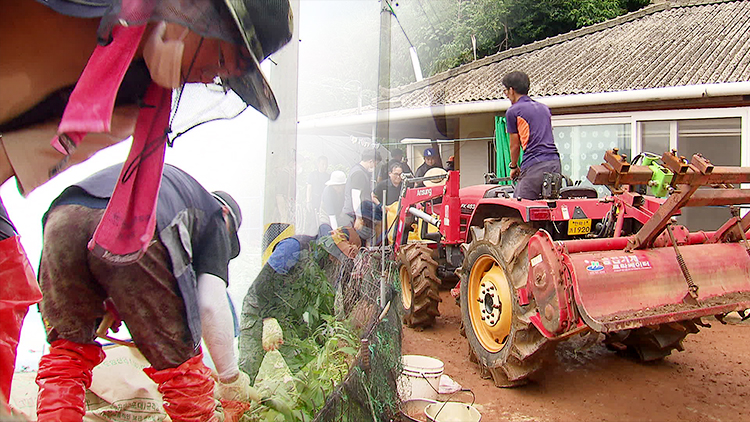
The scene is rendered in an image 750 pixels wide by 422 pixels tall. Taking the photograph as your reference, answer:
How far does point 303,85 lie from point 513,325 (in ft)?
7.91

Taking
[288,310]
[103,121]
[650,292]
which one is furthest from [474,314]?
[103,121]

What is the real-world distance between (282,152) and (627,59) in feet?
33.8

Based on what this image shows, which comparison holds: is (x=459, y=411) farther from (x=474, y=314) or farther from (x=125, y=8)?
(x=125, y=8)

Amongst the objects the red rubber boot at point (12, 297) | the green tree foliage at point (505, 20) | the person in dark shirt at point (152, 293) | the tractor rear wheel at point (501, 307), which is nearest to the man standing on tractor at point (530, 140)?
the tractor rear wheel at point (501, 307)

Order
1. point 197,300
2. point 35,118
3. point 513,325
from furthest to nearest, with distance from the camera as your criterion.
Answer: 1. point 513,325
2. point 197,300
3. point 35,118

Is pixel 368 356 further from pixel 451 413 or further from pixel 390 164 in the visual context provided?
pixel 390 164

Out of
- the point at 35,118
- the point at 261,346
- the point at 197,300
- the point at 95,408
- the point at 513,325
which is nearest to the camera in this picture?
the point at 35,118

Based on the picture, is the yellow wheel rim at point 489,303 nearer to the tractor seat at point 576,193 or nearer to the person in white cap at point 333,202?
the tractor seat at point 576,193

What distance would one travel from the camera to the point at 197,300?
1726mm

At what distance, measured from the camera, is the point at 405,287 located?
243 inches

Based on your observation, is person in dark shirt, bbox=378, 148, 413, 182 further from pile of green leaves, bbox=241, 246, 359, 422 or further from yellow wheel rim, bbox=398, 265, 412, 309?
pile of green leaves, bbox=241, 246, 359, 422

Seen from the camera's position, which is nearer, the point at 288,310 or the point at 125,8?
the point at 125,8

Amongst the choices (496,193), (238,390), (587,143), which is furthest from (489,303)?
(587,143)

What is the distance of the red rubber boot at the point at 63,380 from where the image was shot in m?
1.50
